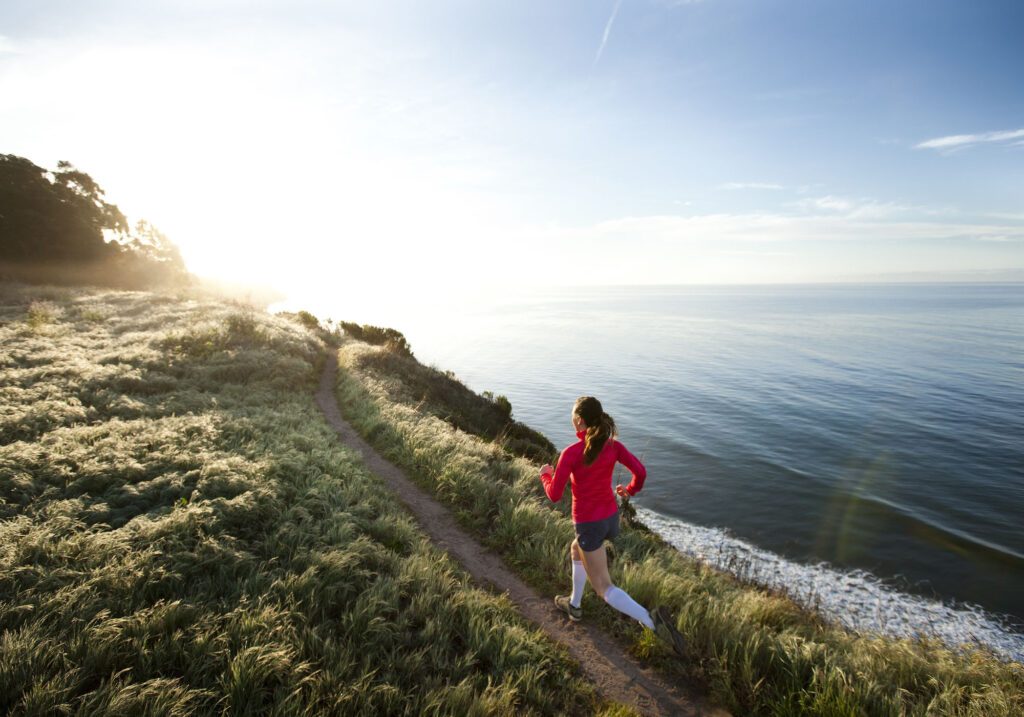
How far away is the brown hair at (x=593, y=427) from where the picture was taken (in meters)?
5.08

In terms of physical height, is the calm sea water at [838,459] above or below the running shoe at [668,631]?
below

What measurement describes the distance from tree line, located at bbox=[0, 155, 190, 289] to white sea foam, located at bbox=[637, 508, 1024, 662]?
50871 millimetres

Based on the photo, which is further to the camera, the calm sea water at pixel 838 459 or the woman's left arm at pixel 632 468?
the calm sea water at pixel 838 459

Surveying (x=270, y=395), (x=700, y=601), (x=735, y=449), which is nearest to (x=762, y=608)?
(x=700, y=601)

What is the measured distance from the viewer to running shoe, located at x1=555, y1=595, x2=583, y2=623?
6.26m

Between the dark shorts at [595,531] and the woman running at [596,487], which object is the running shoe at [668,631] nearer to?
the woman running at [596,487]

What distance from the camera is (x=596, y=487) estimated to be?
208 inches

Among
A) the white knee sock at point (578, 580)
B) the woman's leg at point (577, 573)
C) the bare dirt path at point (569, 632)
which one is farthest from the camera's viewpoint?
the white knee sock at point (578, 580)

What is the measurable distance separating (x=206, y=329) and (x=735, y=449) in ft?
89.3

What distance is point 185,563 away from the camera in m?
5.41

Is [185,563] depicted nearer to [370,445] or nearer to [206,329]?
[370,445]

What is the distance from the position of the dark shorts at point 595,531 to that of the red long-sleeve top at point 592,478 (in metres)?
0.07

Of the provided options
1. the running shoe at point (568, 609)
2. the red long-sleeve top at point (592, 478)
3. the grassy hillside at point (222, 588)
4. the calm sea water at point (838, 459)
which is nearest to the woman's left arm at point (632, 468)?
the red long-sleeve top at point (592, 478)

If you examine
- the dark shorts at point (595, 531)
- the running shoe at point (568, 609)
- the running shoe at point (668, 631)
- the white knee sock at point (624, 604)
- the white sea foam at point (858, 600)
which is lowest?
the white sea foam at point (858, 600)
